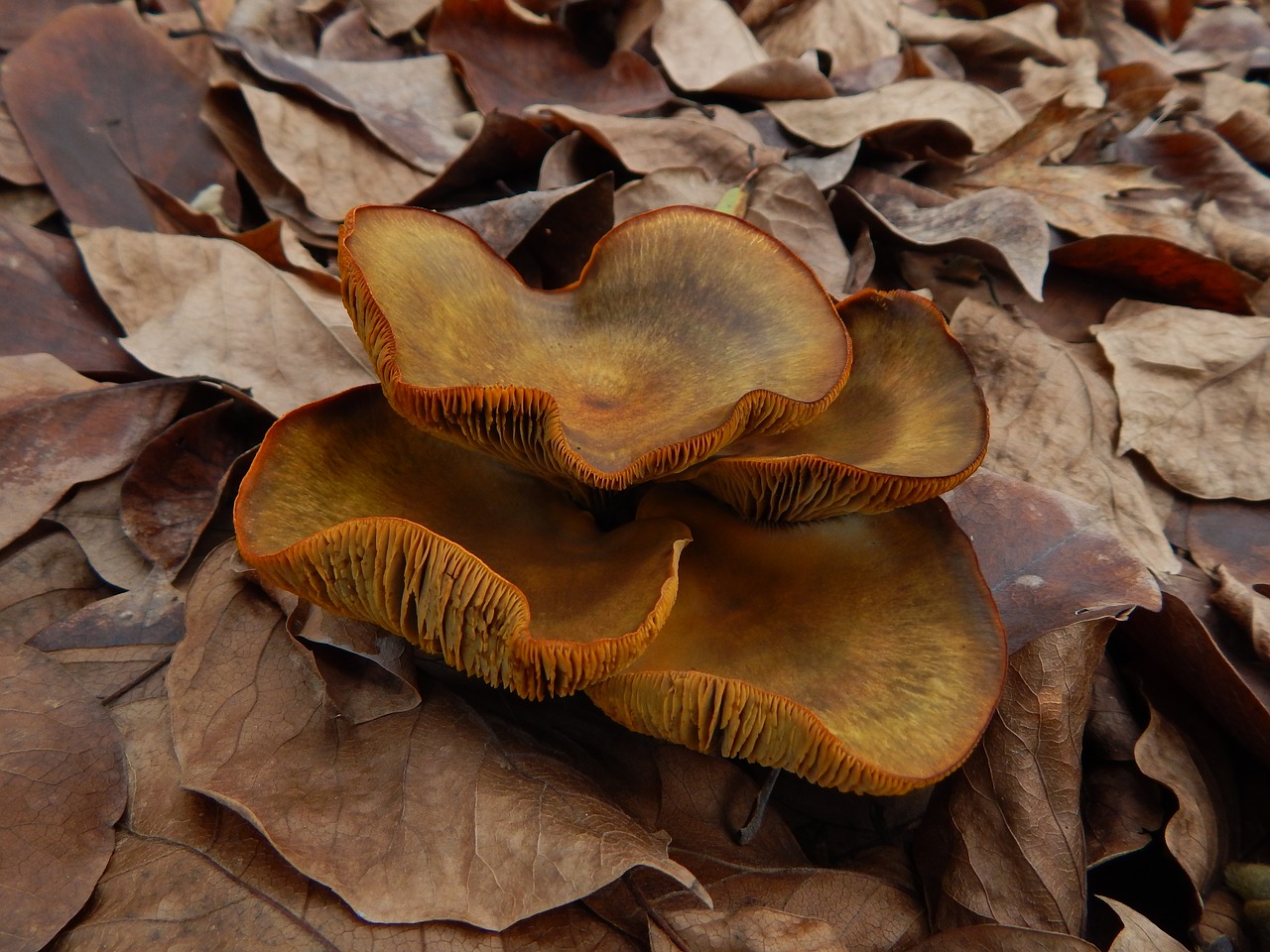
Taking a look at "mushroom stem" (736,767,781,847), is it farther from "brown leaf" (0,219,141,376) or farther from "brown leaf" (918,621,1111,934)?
"brown leaf" (0,219,141,376)

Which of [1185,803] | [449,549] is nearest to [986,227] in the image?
[1185,803]

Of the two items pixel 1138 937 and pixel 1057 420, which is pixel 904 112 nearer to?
pixel 1057 420

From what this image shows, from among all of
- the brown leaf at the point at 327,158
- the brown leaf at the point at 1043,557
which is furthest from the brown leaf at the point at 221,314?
the brown leaf at the point at 1043,557

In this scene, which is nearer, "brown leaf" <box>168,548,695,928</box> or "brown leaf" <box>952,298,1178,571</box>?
"brown leaf" <box>168,548,695,928</box>

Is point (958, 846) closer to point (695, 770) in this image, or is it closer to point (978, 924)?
point (978, 924)

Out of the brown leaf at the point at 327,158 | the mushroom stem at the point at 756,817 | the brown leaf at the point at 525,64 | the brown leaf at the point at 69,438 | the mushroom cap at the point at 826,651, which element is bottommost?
the mushroom stem at the point at 756,817

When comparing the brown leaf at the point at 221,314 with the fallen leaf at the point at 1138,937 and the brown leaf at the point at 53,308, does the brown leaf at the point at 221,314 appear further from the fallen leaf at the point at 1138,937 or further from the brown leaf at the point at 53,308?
the fallen leaf at the point at 1138,937

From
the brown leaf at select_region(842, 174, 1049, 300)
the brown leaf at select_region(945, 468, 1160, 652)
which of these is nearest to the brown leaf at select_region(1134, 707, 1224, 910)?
the brown leaf at select_region(945, 468, 1160, 652)
